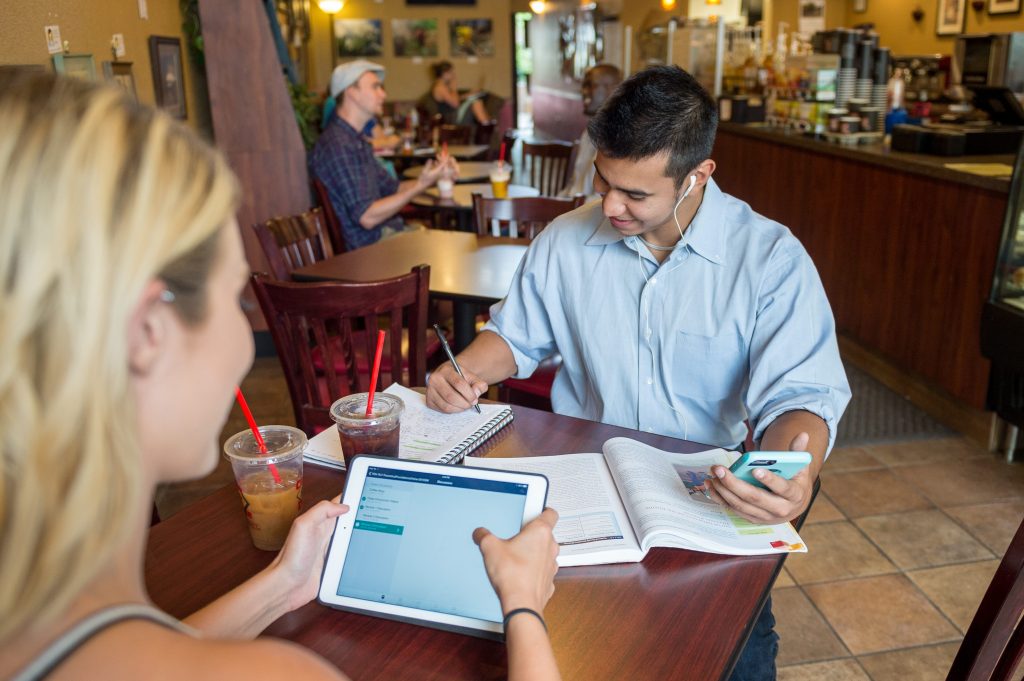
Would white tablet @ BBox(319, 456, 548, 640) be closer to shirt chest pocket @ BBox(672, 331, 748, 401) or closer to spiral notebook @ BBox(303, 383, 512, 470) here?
spiral notebook @ BBox(303, 383, 512, 470)

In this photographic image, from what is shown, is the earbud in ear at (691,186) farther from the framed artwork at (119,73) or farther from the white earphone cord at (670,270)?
the framed artwork at (119,73)

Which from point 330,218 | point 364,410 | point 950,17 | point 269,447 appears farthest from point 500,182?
point 950,17

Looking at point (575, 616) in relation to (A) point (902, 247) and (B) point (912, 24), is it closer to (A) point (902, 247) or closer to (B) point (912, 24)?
(A) point (902, 247)

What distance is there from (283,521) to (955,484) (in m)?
2.69

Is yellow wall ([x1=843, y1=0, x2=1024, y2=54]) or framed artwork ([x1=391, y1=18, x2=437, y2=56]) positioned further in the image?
framed artwork ([x1=391, y1=18, x2=437, y2=56])

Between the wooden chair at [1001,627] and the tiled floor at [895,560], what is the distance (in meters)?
1.15

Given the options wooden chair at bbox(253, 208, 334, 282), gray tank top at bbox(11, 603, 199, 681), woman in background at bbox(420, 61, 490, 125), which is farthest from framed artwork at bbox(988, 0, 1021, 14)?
gray tank top at bbox(11, 603, 199, 681)

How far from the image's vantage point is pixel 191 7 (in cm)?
428

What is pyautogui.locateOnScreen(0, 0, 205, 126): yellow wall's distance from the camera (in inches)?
102

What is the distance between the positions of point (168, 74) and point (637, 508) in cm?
372

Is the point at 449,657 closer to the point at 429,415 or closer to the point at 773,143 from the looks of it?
the point at 429,415

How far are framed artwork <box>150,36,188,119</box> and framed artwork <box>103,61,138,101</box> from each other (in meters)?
0.22

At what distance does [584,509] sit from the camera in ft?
4.10

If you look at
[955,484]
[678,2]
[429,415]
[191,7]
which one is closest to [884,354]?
[955,484]
